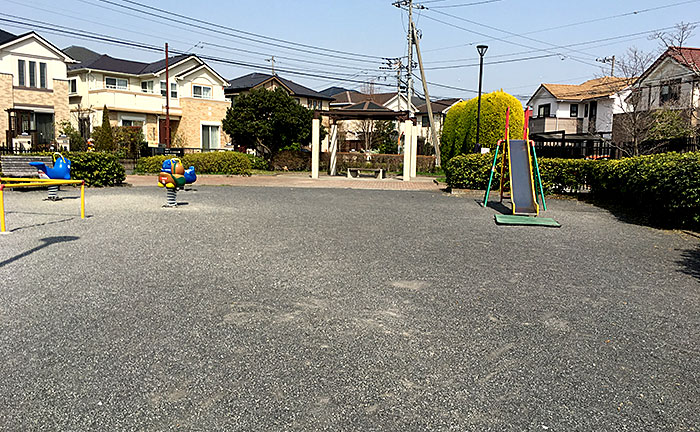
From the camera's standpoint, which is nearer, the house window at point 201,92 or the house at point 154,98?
the house at point 154,98

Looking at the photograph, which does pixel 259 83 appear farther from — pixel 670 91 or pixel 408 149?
pixel 670 91

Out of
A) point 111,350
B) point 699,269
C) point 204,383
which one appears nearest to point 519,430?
point 204,383

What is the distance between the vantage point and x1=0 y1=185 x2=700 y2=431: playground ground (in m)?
3.02

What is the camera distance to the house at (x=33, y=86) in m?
31.1

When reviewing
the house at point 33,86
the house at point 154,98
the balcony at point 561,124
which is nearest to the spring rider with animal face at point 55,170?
the house at point 33,86

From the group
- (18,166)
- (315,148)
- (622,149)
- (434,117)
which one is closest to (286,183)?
(315,148)

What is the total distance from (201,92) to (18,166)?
28444 millimetres

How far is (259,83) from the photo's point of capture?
4500 centimetres

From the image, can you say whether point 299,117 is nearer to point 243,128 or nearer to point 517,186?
point 243,128

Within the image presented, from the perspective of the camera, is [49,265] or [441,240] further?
[441,240]

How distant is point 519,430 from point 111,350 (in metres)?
2.64

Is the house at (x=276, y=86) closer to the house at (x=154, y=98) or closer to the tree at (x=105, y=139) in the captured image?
the house at (x=154, y=98)

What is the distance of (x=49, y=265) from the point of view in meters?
6.19

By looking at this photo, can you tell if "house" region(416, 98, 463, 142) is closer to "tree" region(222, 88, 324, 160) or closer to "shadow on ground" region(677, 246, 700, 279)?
"tree" region(222, 88, 324, 160)
